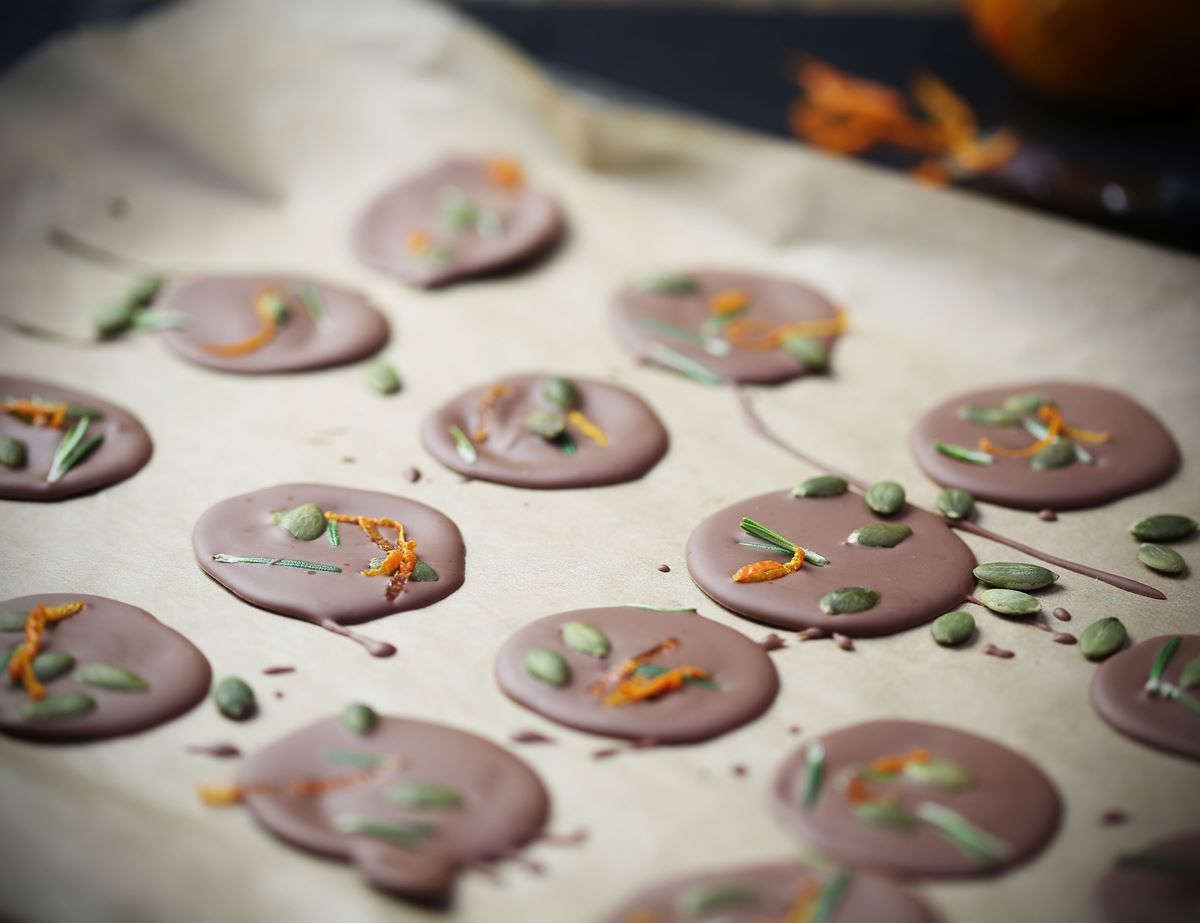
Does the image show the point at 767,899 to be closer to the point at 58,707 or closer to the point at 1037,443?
the point at 58,707

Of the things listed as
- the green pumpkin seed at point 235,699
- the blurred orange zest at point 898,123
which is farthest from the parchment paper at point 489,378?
the blurred orange zest at point 898,123

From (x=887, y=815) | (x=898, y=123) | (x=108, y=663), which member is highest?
(x=898, y=123)

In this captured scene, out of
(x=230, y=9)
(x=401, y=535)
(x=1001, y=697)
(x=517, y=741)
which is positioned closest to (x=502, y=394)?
(x=401, y=535)

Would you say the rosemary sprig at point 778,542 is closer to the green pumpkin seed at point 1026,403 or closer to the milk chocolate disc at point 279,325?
the green pumpkin seed at point 1026,403

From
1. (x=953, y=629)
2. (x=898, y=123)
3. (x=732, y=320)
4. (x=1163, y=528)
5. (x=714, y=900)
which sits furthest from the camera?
(x=898, y=123)

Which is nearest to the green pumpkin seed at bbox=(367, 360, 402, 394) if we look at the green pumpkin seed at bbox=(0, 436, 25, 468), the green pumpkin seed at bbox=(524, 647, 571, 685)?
the green pumpkin seed at bbox=(0, 436, 25, 468)

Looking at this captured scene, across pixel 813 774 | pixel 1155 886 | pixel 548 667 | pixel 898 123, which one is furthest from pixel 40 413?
pixel 898 123

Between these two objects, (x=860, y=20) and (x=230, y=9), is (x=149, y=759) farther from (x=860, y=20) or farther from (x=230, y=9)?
(x=860, y=20)
